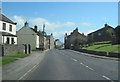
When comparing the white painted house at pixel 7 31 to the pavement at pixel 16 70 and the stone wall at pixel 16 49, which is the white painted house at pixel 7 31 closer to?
the stone wall at pixel 16 49

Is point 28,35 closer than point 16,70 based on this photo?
No

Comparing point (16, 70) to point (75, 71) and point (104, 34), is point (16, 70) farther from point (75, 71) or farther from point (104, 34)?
point (104, 34)

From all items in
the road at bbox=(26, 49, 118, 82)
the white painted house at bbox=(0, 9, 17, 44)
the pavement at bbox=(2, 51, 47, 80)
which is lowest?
the road at bbox=(26, 49, 118, 82)

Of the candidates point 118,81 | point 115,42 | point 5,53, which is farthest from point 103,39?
A: point 118,81

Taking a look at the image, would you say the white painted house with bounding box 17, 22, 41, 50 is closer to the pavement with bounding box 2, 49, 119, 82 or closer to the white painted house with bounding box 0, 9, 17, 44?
the white painted house with bounding box 0, 9, 17, 44

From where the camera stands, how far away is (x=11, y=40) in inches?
1480

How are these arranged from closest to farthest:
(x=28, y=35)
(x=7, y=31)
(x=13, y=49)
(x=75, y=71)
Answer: (x=75, y=71) < (x=13, y=49) < (x=7, y=31) < (x=28, y=35)

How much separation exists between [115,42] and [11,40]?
34685 millimetres

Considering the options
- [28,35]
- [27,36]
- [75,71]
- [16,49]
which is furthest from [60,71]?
[27,36]

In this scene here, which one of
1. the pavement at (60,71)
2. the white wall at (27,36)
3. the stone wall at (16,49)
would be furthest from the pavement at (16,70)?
the white wall at (27,36)

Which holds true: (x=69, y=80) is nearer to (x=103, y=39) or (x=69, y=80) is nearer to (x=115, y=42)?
(x=115, y=42)

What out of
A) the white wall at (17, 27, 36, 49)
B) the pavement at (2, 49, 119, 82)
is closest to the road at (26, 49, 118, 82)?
the pavement at (2, 49, 119, 82)

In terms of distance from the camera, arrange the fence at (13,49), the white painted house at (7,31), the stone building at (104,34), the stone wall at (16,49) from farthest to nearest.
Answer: the stone building at (104,34), the white painted house at (7,31), the stone wall at (16,49), the fence at (13,49)

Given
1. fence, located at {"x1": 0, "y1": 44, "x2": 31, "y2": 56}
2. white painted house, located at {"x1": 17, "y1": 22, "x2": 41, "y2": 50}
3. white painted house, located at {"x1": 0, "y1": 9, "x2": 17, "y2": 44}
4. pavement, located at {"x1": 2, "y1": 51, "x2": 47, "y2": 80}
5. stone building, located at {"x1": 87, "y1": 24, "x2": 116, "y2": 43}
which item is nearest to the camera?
pavement, located at {"x1": 2, "y1": 51, "x2": 47, "y2": 80}
